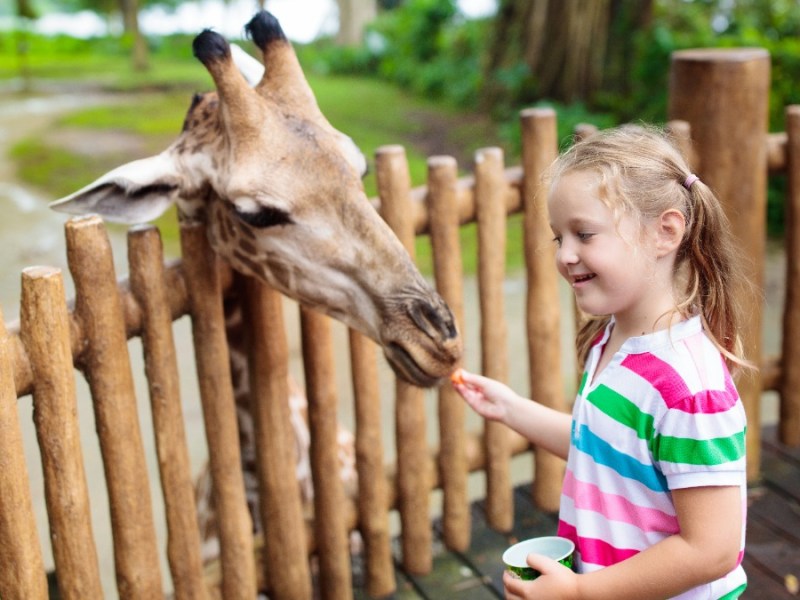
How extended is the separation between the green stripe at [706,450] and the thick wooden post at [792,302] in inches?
97.2

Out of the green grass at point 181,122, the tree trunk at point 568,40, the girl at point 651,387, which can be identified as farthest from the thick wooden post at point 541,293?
the tree trunk at point 568,40

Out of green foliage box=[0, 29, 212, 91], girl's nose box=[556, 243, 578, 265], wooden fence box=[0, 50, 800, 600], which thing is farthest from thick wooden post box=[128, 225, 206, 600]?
green foliage box=[0, 29, 212, 91]

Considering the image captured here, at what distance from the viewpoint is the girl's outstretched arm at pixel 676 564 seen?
1790 millimetres

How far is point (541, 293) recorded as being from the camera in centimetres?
371

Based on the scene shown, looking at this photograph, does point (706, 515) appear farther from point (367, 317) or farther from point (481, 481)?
point (481, 481)

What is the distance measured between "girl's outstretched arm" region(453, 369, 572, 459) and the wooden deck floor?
4.46 feet

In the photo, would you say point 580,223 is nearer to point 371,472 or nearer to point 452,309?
point 452,309

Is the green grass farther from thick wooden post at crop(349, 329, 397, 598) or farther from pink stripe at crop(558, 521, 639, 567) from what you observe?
pink stripe at crop(558, 521, 639, 567)

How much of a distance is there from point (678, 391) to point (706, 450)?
12 cm

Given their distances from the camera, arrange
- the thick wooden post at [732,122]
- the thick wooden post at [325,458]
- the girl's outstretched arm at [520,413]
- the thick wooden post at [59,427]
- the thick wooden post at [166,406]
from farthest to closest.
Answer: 1. the thick wooden post at [732,122]
2. the thick wooden post at [325,458]
3. the thick wooden post at [166,406]
4. the thick wooden post at [59,427]
5. the girl's outstretched arm at [520,413]

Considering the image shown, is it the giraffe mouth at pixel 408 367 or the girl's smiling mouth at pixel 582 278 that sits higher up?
the girl's smiling mouth at pixel 582 278

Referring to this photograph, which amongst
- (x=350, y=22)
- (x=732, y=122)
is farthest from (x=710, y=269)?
(x=350, y=22)

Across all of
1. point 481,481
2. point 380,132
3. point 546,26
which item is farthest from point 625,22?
point 481,481

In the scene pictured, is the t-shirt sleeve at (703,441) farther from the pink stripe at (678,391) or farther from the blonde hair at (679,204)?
the blonde hair at (679,204)
